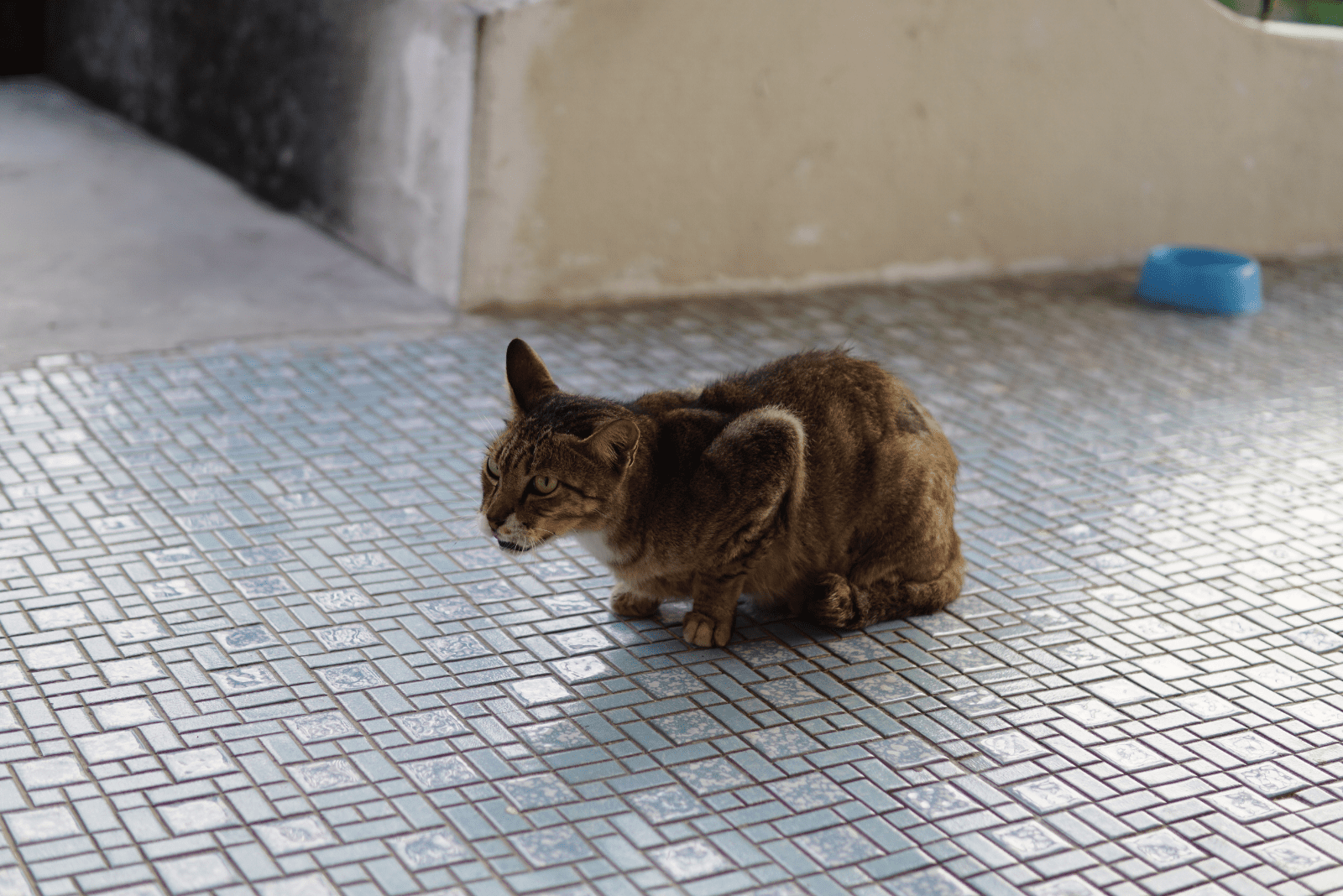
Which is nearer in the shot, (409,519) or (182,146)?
(409,519)

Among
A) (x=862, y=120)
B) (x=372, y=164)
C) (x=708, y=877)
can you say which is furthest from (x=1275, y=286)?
(x=708, y=877)

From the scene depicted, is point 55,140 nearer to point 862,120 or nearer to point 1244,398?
point 862,120

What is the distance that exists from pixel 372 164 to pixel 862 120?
2.01 meters

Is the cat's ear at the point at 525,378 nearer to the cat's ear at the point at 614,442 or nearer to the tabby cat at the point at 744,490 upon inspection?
the tabby cat at the point at 744,490

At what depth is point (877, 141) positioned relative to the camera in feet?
19.1

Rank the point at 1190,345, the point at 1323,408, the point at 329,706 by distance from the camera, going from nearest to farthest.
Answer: the point at 329,706 < the point at 1323,408 < the point at 1190,345

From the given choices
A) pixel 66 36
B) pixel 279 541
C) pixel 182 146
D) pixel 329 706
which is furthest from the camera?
pixel 66 36

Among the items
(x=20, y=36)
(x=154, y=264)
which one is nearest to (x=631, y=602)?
(x=154, y=264)

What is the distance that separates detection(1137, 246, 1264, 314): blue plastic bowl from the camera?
19.0ft

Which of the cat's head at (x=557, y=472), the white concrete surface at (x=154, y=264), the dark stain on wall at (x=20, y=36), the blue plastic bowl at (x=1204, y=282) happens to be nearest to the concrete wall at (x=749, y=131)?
the white concrete surface at (x=154, y=264)

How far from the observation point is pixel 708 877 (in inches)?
92.1

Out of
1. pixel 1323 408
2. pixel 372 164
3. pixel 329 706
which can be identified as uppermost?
pixel 372 164

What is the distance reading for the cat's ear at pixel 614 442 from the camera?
2760mm

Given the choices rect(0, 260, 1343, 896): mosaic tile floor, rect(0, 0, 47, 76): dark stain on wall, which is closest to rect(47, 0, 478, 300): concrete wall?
rect(0, 260, 1343, 896): mosaic tile floor
